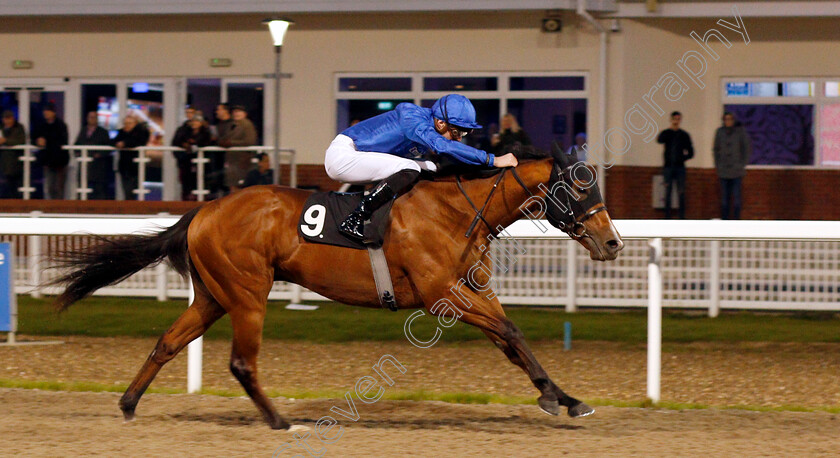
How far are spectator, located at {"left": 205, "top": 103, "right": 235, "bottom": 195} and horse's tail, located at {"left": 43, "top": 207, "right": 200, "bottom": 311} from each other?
5.98 meters

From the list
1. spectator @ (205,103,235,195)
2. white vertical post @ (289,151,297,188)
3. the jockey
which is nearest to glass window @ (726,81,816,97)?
white vertical post @ (289,151,297,188)

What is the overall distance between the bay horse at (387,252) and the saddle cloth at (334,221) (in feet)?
0.16

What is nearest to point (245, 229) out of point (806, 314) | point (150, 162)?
point (806, 314)

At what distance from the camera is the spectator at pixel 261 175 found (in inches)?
437

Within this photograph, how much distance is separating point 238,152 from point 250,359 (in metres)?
6.85

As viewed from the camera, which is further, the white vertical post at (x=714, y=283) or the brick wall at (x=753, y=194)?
the brick wall at (x=753, y=194)

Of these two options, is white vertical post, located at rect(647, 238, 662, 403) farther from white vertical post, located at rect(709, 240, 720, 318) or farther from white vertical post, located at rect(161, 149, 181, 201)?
white vertical post, located at rect(161, 149, 181, 201)

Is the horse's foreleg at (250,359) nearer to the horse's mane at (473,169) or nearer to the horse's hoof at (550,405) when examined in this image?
the horse's mane at (473,169)

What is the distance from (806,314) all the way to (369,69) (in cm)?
620

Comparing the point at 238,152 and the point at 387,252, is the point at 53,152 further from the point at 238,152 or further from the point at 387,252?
the point at 387,252

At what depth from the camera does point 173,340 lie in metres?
5.17

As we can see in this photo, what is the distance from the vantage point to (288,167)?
1278cm

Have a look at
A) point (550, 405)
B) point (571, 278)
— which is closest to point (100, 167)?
point (571, 278)

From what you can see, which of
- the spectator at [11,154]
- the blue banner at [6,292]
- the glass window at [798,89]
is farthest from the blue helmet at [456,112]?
the spectator at [11,154]
